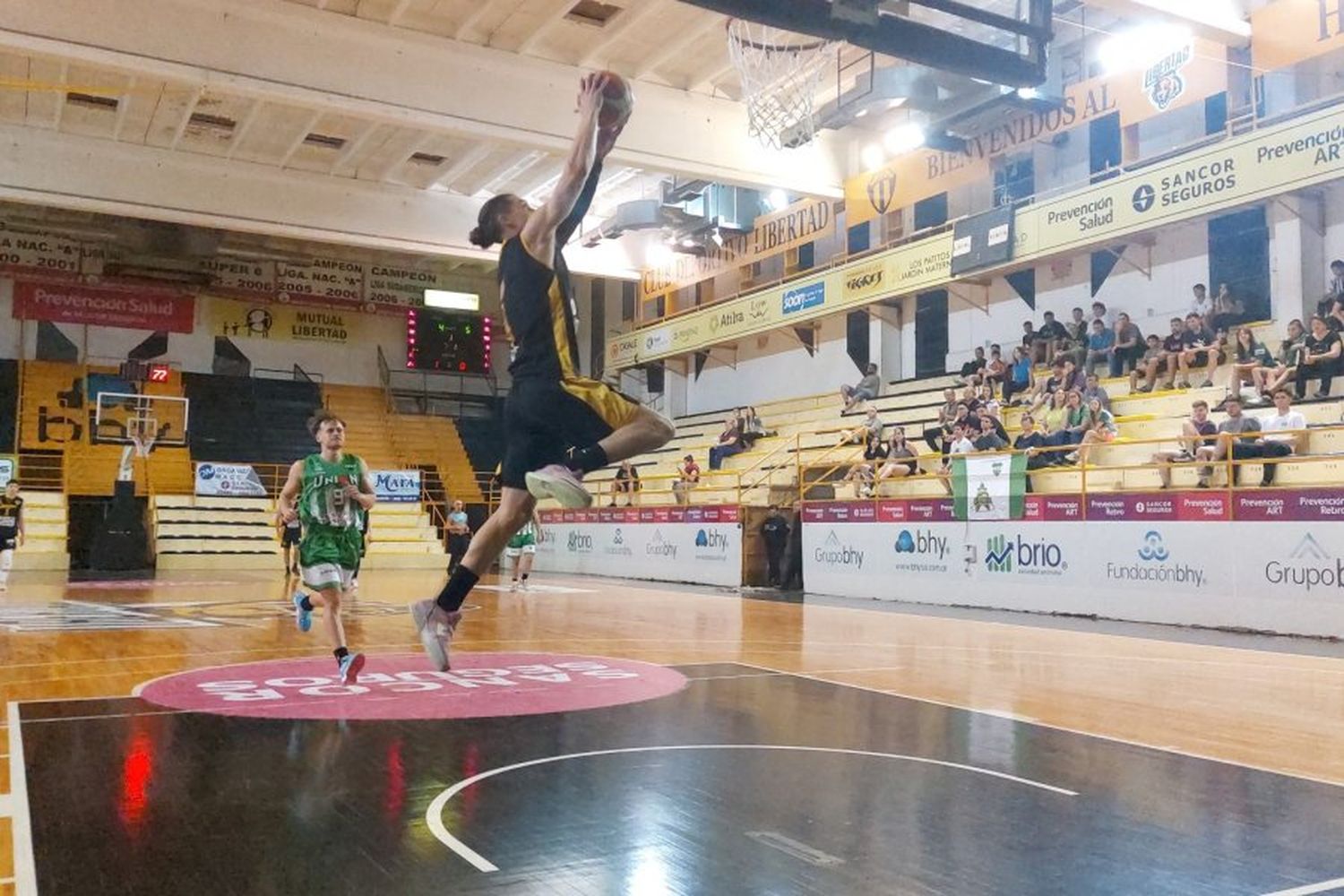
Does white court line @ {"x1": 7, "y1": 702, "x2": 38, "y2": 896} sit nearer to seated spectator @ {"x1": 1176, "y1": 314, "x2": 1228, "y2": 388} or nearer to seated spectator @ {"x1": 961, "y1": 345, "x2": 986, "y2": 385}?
seated spectator @ {"x1": 1176, "y1": 314, "x2": 1228, "y2": 388}

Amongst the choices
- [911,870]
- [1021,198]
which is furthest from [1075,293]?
[911,870]

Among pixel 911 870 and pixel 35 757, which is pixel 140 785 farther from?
pixel 911 870

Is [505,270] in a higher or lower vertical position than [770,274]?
lower

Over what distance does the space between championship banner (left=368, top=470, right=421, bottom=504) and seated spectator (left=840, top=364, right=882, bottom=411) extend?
391 inches

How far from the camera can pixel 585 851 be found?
299 centimetres

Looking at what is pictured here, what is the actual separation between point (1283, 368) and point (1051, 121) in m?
6.38

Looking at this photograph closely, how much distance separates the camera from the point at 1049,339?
52.9 feet

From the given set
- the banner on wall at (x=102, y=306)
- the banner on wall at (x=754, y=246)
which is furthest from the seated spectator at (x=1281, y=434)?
→ the banner on wall at (x=102, y=306)

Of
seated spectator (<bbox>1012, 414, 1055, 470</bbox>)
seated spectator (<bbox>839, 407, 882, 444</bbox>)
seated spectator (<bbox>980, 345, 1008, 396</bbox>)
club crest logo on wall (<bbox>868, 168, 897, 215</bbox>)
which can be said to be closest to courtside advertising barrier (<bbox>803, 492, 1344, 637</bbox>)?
seated spectator (<bbox>1012, 414, 1055, 470</bbox>)

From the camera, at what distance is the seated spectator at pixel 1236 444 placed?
1052 cm

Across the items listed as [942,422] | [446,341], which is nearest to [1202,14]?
[942,422]

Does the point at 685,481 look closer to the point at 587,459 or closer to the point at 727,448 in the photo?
the point at 727,448

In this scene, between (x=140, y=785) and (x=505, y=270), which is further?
(x=505, y=270)

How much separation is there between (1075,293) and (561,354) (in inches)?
599
